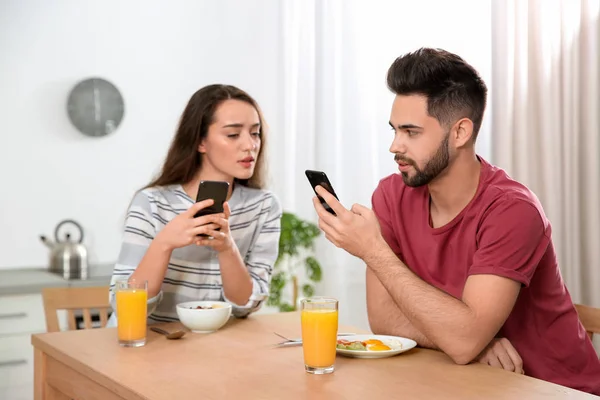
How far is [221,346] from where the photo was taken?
1.88 meters

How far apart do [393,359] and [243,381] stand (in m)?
0.36

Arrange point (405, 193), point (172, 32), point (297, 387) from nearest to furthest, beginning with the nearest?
point (297, 387), point (405, 193), point (172, 32)

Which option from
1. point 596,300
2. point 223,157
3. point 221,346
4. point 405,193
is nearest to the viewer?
point 221,346

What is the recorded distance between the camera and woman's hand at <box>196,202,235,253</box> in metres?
2.08

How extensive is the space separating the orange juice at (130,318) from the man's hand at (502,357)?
78cm

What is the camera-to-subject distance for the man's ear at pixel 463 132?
199 cm

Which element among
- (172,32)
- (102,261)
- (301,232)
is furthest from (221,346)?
(172,32)

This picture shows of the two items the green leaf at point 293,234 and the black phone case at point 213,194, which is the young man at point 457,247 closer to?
the black phone case at point 213,194

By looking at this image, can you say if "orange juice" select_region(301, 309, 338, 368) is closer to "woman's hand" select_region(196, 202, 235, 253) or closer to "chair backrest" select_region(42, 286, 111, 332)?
"woman's hand" select_region(196, 202, 235, 253)

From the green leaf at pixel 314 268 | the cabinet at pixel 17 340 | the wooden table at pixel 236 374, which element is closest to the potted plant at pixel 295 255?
the green leaf at pixel 314 268

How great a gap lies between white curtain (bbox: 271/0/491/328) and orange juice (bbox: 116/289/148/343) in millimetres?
1794

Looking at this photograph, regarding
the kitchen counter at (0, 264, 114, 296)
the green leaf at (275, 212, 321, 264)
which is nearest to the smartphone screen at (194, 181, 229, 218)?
the kitchen counter at (0, 264, 114, 296)

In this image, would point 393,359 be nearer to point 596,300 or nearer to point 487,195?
point 487,195

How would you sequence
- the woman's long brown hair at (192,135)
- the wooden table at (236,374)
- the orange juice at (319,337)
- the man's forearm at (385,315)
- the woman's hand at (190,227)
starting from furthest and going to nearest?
the woman's long brown hair at (192,135)
the woman's hand at (190,227)
the man's forearm at (385,315)
the orange juice at (319,337)
the wooden table at (236,374)
